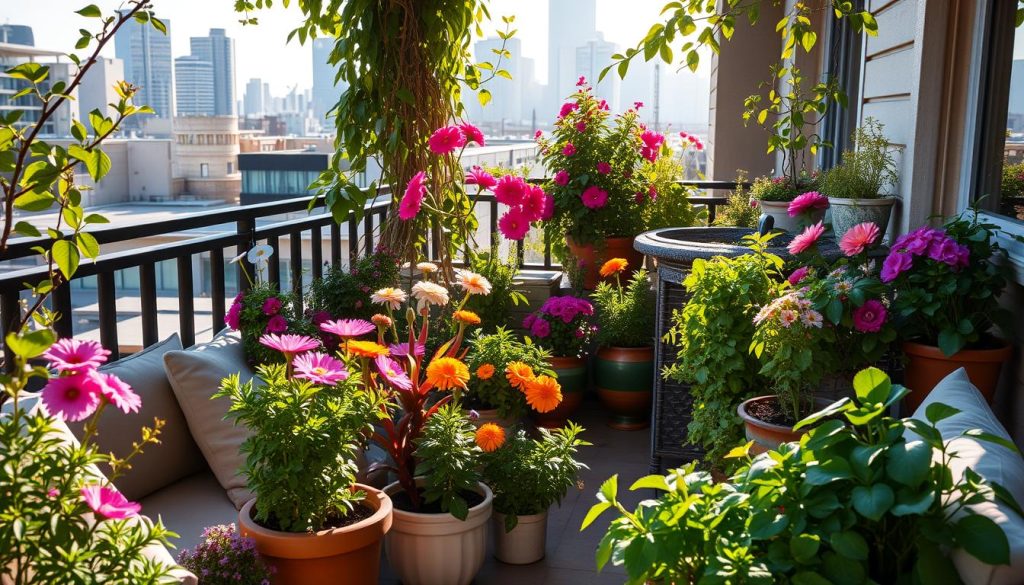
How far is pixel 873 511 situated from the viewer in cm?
108

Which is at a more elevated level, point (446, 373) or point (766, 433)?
point (446, 373)

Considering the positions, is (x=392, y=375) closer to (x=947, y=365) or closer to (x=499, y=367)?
(x=499, y=367)

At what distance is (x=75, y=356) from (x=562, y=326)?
9.15ft

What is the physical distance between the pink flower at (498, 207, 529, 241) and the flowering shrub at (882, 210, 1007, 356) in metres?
1.56

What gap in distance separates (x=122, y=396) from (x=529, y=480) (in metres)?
1.52

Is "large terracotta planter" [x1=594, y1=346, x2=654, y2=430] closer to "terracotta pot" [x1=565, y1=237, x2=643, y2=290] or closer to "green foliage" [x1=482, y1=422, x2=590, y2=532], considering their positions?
"terracotta pot" [x1=565, y1=237, x2=643, y2=290]

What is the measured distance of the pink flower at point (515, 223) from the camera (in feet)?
11.6

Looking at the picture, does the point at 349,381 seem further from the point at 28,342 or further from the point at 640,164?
the point at 640,164

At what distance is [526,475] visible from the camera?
97.7 inches

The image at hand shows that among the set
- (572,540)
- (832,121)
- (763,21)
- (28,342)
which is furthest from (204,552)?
(763,21)

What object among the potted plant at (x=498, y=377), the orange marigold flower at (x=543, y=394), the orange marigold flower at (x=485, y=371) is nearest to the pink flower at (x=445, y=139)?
the potted plant at (x=498, y=377)

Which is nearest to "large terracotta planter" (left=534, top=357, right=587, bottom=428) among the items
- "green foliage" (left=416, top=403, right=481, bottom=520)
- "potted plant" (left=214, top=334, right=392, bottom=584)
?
"green foliage" (left=416, top=403, right=481, bottom=520)

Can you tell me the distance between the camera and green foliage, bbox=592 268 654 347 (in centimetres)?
375

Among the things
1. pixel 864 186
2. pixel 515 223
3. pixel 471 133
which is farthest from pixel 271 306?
pixel 864 186
